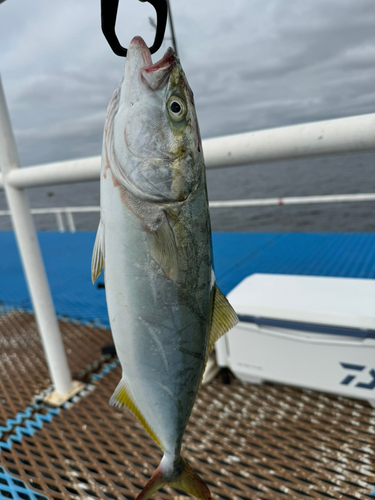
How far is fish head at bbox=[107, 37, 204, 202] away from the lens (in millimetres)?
816

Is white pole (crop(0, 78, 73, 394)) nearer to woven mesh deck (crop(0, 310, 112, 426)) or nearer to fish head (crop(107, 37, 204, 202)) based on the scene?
woven mesh deck (crop(0, 310, 112, 426))

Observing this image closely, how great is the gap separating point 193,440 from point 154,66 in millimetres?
2006

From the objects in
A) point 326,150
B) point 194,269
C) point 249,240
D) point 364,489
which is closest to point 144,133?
point 194,269

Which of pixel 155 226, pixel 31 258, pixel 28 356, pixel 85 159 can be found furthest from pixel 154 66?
pixel 28 356

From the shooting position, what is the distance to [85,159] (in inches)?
64.7

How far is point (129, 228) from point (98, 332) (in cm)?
304

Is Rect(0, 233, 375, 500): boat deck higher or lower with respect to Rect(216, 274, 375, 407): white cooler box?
lower

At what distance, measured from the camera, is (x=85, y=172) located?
1.64 metres

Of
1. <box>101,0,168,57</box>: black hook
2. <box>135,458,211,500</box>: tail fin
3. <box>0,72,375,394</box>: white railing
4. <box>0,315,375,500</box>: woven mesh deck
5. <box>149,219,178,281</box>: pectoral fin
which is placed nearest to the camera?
<box>101,0,168,57</box>: black hook

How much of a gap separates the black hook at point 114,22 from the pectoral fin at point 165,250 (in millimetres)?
380

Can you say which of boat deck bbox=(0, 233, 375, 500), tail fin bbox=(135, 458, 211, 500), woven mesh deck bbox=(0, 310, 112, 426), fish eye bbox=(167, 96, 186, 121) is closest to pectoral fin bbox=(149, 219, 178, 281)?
fish eye bbox=(167, 96, 186, 121)

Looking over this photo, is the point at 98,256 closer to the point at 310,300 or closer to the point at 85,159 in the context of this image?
the point at 85,159

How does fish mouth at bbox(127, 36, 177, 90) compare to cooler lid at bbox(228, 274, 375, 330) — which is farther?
cooler lid at bbox(228, 274, 375, 330)

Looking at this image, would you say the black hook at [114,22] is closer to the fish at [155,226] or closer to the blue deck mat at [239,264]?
the fish at [155,226]
